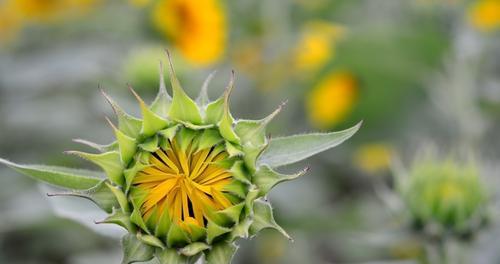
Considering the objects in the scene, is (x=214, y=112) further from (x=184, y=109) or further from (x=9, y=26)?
(x=9, y=26)

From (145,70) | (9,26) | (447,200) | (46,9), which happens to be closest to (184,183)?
(447,200)

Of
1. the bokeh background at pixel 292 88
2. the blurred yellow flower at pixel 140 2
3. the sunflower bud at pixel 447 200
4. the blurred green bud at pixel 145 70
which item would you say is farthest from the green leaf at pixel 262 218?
the blurred yellow flower at pixel 140 2

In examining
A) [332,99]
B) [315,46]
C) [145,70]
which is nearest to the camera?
[145,70]

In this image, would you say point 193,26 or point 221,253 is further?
point 193,26

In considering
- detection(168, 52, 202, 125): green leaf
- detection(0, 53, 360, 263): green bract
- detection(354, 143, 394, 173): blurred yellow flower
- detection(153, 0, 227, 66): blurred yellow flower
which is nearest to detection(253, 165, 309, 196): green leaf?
detection(0, 53, 360, 263): green bract

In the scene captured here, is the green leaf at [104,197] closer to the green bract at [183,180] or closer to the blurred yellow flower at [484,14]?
the green bract at [183,180]

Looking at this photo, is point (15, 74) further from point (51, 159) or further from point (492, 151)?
point (492, 151)

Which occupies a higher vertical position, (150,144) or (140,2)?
(140,2)
